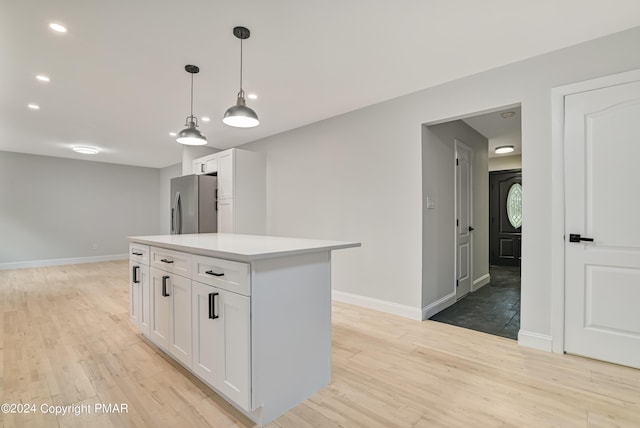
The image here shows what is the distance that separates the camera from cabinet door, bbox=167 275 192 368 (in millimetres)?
1906

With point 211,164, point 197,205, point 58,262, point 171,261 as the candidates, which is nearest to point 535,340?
point 171,261

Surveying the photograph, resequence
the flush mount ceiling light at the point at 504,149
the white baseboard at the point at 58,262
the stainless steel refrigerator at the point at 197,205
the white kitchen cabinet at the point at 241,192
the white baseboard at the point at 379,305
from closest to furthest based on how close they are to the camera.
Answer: the white baseboard at the point at 379,305
the white kitchen cabinet at the point at 241,192
the stainless steel refrigerator at the point at 197,205
the flush mount ceiling light at the point at 504,149
the white baseboard at the point at 58,262

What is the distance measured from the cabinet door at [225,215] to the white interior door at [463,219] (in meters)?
3.31

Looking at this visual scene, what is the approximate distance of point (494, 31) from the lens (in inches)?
85.0

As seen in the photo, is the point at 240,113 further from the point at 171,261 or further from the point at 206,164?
the point at 206,164

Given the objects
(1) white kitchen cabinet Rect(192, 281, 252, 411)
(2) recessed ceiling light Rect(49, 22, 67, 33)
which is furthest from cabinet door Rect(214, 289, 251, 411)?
(2) recessed ceiling light Rect(49, 22, 67, 33)

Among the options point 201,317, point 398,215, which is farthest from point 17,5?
point 398,215

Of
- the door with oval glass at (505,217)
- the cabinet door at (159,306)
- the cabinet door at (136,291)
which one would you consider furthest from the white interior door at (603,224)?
the door with oval glass at (505,217)

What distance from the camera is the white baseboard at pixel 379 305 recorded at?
3.16 m

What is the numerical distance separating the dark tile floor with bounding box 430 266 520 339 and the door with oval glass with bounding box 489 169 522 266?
6.63 ft

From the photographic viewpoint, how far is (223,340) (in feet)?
5.32

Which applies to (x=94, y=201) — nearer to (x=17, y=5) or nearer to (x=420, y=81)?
(x=17, y=5)

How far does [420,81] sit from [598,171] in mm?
1659

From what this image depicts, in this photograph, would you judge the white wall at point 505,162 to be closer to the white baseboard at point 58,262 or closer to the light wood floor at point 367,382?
the light wood floor at point 367,382
